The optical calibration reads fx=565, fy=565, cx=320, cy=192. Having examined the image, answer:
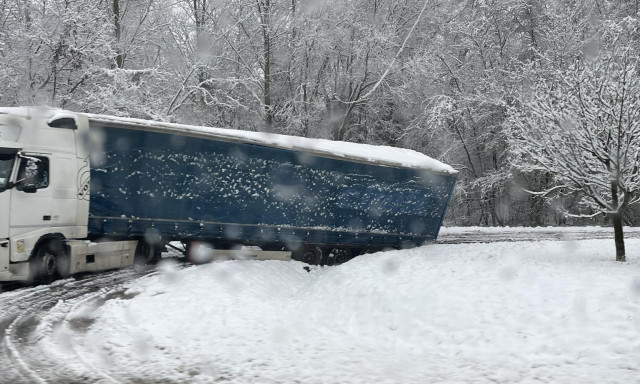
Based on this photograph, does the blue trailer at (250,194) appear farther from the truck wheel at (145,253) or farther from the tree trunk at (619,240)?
the tree trunk at (619,240)

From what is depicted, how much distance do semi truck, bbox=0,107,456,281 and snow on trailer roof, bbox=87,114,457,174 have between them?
31 millimetres

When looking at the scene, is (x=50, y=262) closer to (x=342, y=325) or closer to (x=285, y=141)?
(x=285, y=141)

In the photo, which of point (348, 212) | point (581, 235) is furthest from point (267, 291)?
point (581, 235)

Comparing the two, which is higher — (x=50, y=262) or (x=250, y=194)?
(x=250, y=194)

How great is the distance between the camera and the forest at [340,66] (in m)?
20.6

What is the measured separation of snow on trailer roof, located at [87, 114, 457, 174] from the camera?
1191 cm

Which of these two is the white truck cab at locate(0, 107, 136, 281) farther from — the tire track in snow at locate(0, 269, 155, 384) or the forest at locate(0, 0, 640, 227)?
the forest at locate(0, 0, 640, 227)

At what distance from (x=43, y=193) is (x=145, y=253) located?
2.95 m

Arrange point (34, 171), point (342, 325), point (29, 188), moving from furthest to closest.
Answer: point (34, 171), point (29, 188), point (342, 325)

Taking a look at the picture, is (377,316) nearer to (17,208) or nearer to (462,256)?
(462,256)

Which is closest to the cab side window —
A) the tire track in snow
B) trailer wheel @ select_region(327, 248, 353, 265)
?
the tire track in snow

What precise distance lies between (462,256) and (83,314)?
323 inches

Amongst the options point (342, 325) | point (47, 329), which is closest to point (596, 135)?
point (342, 325)

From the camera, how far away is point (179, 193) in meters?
12.5
